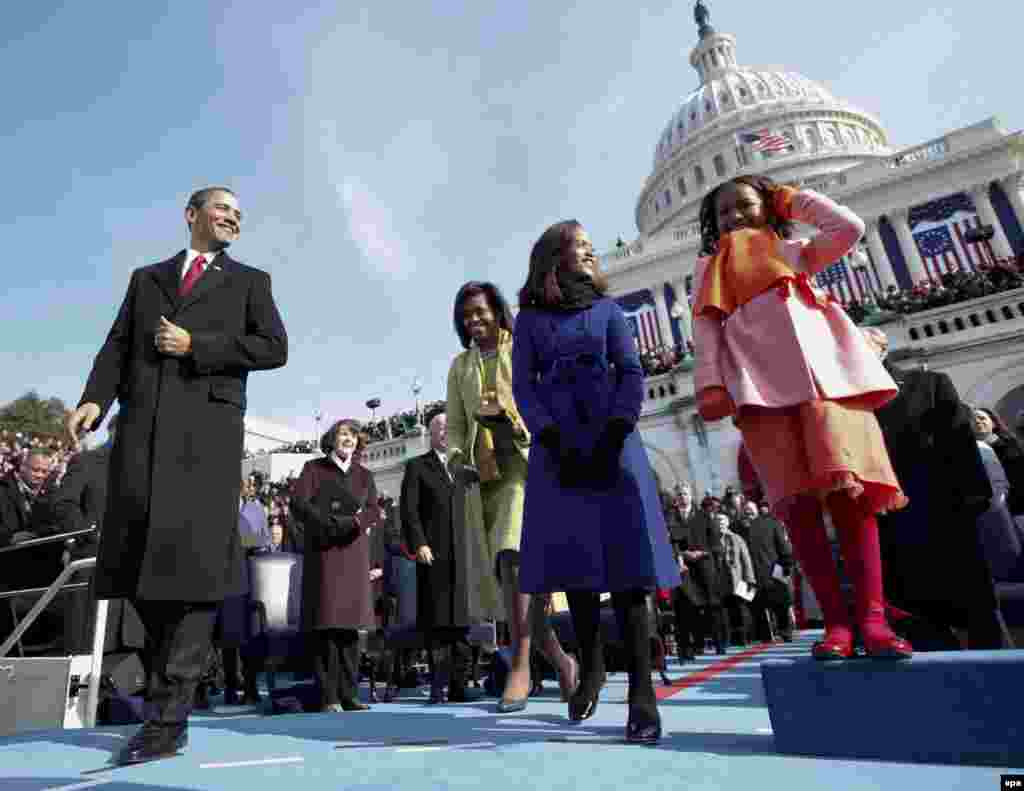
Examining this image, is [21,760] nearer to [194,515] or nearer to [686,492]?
[194,515]

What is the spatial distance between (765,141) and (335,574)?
6394cm

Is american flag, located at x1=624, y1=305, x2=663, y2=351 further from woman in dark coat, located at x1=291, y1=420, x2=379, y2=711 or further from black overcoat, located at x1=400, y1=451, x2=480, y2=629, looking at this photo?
woman in dark coat, located at x1=291, y1=420, x2=379, y2=711

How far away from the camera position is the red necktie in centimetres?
294

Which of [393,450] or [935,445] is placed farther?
[393,450]

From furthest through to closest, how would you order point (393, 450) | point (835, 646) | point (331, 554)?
point (393, 450) < point (331, 554) < point (835, 646)

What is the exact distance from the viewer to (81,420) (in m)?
2.58

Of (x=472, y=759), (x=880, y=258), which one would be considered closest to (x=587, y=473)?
(x=472, y=759)

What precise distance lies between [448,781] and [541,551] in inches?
38.7

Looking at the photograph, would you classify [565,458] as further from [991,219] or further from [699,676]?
[991,219]

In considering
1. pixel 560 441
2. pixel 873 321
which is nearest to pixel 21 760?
pixel 560 441

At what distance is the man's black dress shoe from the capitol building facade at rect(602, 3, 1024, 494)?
1742cm

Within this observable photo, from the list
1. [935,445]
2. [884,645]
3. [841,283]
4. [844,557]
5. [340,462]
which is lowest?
[884,645]

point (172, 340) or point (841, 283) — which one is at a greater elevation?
point (841, 283)

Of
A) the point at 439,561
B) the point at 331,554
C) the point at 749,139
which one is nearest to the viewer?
the point at 331,554
